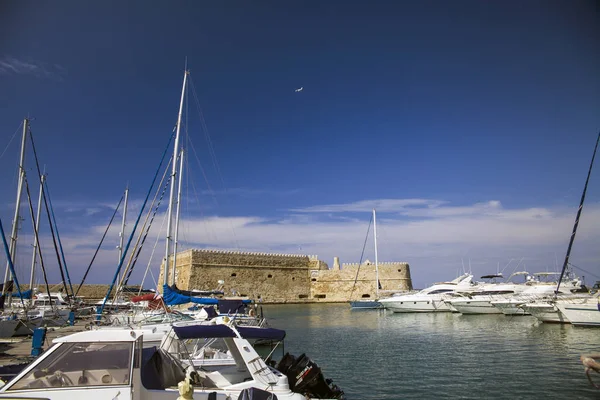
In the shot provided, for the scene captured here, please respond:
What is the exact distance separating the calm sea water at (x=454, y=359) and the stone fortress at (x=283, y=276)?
A: 21.9 meters

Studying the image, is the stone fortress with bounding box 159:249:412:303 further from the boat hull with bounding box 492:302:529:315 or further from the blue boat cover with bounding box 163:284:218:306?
the blue boat cover with bounding box 163:284:218:306

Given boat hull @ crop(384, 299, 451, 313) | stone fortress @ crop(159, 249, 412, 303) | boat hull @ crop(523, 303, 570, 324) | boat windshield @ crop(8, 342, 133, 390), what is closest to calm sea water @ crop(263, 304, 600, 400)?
boat hull @ crop(523, 303, 570, 324)

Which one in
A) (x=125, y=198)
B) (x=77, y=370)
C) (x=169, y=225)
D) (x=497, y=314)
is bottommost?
(x=497, y=314)

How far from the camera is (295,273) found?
153 ft

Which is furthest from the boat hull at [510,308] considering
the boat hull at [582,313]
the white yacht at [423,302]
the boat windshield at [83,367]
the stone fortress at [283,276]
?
the boat windshield at [83,367]

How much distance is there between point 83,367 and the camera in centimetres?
458

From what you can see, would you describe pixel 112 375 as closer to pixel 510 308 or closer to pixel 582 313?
pixel 582 313

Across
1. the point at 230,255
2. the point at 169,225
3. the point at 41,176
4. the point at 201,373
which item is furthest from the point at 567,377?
the point at 230,255

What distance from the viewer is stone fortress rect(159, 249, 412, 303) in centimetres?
4131

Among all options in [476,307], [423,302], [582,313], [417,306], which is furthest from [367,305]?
[582,313]

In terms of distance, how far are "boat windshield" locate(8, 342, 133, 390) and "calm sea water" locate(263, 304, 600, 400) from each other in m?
6.01

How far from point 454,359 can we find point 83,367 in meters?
11.7

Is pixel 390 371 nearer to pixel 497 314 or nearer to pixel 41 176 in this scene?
A: pixel 497 314

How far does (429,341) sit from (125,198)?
23.6 metres
